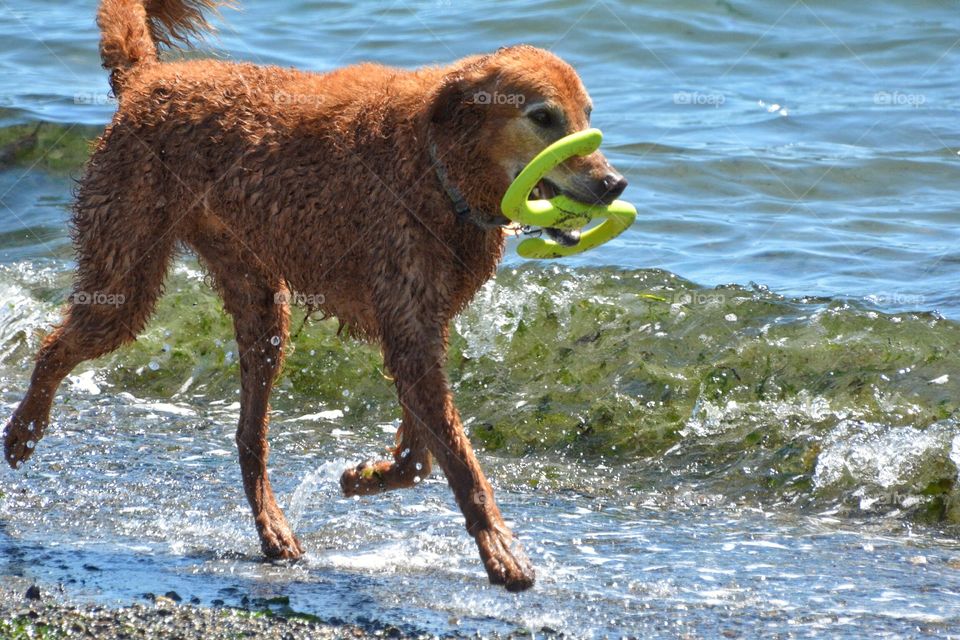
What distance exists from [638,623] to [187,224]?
257 cm

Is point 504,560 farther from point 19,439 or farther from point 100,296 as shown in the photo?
point 19,439

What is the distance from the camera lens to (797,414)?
663cm

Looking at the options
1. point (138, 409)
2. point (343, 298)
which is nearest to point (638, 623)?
point (343, 298)

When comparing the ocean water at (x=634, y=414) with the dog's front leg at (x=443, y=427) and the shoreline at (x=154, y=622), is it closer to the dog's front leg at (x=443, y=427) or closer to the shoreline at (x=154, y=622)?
the shoreline at (x=154, y=622)

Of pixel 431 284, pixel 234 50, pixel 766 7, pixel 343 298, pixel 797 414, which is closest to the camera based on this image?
pixel 431 284

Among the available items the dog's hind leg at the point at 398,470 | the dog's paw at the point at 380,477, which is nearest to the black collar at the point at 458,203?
the dog's hind leg at the point at 398,470

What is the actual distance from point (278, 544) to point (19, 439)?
1.39m

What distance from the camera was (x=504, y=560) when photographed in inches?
176

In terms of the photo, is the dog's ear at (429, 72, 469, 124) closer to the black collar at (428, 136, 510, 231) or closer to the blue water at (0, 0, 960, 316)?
the black collar at (428, 136, 510, 231)

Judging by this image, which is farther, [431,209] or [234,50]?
[234,50]

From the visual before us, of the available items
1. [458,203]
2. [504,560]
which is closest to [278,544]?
[504,560]

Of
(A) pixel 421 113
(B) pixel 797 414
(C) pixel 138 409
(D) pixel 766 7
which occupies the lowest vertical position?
(C) pixel 138 409

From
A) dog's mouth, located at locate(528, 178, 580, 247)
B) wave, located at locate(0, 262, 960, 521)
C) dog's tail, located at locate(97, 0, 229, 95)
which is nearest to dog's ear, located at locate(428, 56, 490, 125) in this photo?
dog's mouth, located at locate(528, 178, 580, 247)

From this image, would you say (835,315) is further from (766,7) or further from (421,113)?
(766,7)
